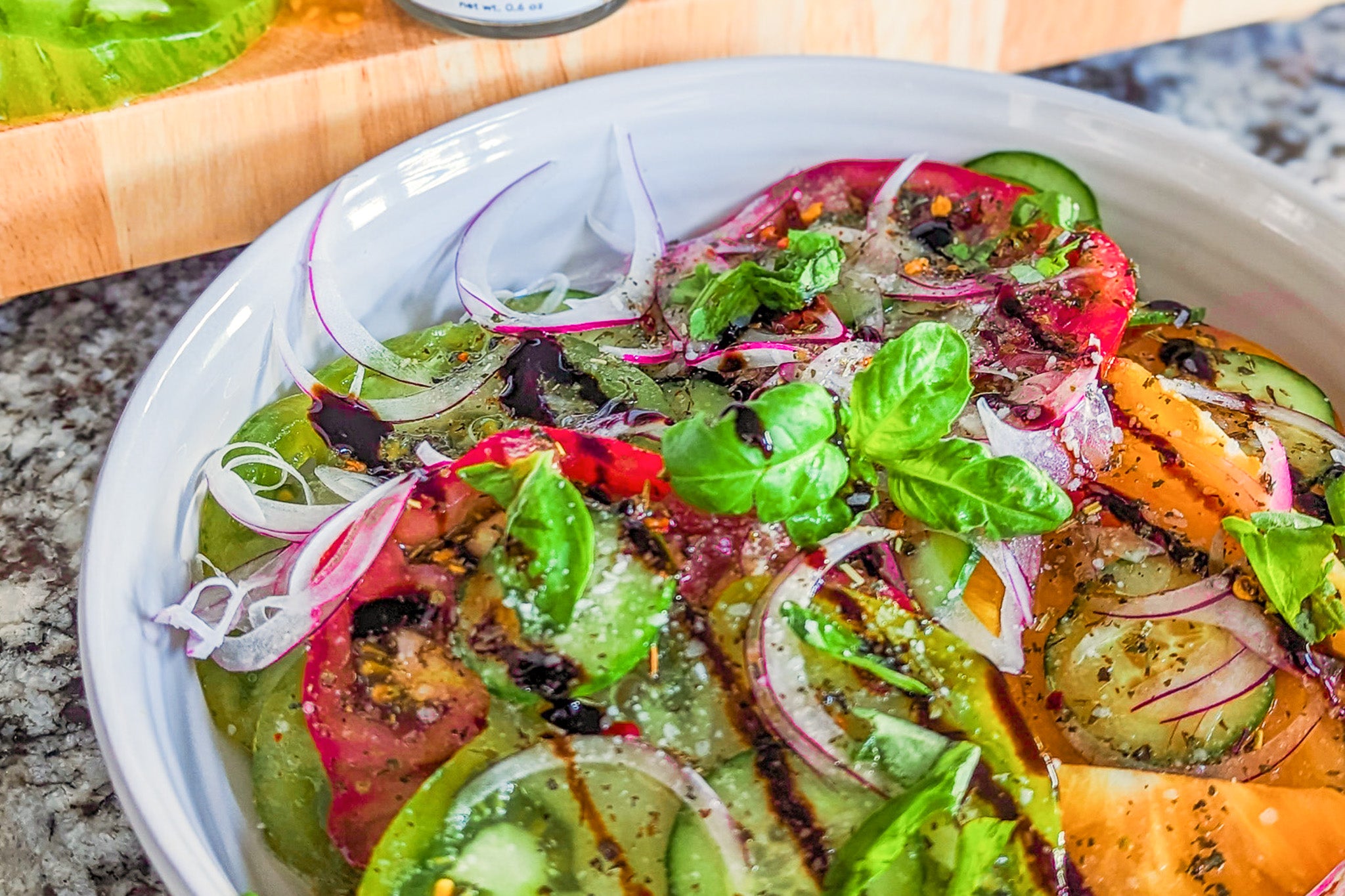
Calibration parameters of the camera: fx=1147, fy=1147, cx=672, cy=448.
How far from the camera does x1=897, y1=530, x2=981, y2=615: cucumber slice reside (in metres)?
1.03

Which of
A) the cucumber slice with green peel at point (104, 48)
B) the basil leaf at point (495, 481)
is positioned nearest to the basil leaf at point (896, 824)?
the basil leaf at point (495, 481)

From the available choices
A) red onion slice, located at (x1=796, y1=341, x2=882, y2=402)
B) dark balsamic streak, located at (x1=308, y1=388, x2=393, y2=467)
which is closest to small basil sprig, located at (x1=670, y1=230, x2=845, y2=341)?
red onion slice, located at (x1=796, y1=341, x2=882, y2=402)

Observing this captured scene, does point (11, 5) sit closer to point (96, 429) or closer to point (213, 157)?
point (213, 157)

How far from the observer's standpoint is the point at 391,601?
998 mm

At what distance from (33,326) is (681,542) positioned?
106 cm

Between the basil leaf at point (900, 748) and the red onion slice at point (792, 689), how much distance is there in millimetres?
13

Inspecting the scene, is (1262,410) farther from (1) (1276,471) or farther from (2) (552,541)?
(2) (552,541)

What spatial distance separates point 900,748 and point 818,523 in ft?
0.65

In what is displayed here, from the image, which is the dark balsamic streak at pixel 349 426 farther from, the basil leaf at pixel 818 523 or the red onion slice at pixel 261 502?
the basil leaf at pixel 818 523

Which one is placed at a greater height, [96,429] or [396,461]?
[396,461]

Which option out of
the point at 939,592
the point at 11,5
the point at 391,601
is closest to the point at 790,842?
the point at 939,592

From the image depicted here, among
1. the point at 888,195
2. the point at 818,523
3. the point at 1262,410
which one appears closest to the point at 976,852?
the point at 818,523

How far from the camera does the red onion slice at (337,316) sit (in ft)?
4.19

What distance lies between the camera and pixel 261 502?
113cm
